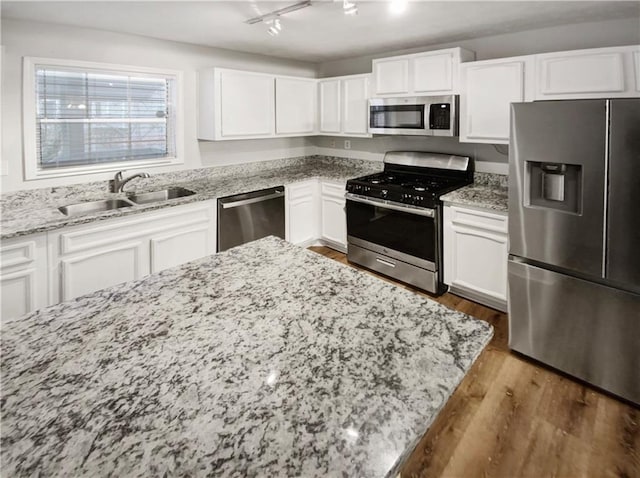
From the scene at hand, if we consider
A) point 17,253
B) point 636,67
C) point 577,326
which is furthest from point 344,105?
point 17,253

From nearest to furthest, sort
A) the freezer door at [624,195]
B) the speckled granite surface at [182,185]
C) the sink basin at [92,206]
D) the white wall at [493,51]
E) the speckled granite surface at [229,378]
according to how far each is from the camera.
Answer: the speckled granite surface at [229,378] < the freezer door at [624,195] < the speckled granite surface at [182,185] < the white wall at [493,51] < the sink basin at [92,206]

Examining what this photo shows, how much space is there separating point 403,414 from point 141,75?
11.8 ft

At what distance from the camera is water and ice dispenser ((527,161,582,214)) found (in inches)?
82.6

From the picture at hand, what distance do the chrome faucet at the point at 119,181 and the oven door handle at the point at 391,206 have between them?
6.21ft

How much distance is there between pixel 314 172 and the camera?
4.49 meters

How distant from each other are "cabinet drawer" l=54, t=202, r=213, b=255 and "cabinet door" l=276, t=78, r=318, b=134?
146 centimetres

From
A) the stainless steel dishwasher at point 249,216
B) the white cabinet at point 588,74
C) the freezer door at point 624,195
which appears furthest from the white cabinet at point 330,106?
the freezer door at point 624,195

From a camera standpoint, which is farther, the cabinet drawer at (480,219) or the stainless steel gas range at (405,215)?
the stainless steel gas range at (405,215)

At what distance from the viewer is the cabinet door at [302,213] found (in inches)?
161

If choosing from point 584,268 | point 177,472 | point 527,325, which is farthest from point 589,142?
point 177,472

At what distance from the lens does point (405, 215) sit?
3.40 meters

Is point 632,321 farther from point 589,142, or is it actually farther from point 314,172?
point 314,172

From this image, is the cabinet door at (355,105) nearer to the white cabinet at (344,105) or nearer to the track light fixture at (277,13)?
the white cabinet at (344,105)

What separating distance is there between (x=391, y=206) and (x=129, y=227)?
216 centimetres
